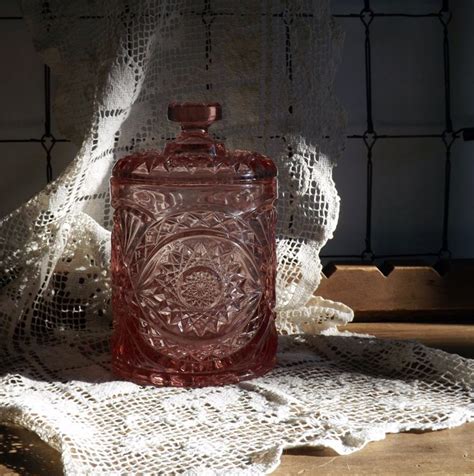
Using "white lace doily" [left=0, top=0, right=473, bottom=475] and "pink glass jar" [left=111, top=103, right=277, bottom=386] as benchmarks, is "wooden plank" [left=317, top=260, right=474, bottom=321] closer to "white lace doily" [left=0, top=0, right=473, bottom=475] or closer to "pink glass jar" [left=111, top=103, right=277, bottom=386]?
"white lace doily" [left=0, top=0, right=473, bottom=475]

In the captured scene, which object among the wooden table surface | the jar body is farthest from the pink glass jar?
the wooden table surface

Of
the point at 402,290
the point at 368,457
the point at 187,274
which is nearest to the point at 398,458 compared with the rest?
the point at 368,457

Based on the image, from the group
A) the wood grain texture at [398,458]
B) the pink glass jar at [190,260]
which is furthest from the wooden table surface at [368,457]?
the pink glass jar at [190,260]

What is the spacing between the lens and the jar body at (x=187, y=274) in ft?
2.98

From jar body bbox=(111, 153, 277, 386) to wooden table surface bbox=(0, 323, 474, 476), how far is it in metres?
0.17

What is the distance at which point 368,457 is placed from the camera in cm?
74

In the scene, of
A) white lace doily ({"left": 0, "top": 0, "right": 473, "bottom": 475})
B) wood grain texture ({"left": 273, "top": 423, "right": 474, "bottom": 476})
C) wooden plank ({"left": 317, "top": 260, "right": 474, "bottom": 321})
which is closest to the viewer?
wood grain texture ({"left": 273, "top": 423, "right": 474, "bottom": 476})

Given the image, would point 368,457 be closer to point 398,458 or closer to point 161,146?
point 398,458

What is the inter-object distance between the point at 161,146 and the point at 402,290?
1.05 ft

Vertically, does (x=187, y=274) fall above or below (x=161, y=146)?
below

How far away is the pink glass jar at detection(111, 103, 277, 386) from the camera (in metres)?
0.90

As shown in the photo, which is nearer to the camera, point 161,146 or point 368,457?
point 368,457

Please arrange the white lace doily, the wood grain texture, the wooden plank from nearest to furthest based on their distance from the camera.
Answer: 1. the wood grain texture
2. the white lace doily
3. the wooden plank

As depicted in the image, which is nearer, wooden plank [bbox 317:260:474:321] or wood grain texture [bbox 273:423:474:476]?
wood grain texture [bbox 273:423:474:476]
